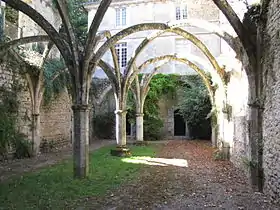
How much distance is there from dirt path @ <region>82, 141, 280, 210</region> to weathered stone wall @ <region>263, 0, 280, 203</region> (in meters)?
0.45

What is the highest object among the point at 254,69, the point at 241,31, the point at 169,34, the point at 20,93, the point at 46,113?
the point at 169,34

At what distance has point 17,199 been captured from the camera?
5.76m

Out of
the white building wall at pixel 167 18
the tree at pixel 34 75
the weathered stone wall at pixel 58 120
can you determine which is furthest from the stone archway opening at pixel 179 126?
the tree at pixel 34 75

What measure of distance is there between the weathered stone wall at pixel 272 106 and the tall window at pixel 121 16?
61.0 feet

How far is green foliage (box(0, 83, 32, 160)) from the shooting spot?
10.5 meters

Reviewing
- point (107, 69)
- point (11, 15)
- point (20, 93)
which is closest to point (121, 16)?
point (11, 15)

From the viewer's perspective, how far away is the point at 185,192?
6.45 metres

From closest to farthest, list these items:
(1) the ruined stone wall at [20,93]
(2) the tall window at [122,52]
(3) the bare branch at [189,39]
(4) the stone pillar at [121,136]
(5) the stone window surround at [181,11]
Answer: (3) the bare branch at [189,39] < (1) the ruined stone wall at [20,93] < (4) the stone pillar at [121,136] < (5) the stone window surround at [181,11] < (2) the tall window at [122,52]

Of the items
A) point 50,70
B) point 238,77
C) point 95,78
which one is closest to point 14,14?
point 50,70

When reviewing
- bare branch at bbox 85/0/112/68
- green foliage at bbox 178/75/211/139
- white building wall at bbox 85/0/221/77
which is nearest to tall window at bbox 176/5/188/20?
white building wall at bbox 85/0/221/77

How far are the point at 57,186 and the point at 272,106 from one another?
4824mm

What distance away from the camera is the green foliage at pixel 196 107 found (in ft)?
62.0

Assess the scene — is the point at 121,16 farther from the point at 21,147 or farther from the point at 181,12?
the point at 21,147

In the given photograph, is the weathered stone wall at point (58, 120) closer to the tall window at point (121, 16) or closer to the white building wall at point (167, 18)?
the white building wall at point (167, 18)
